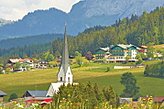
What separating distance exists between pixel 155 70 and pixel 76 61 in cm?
4178

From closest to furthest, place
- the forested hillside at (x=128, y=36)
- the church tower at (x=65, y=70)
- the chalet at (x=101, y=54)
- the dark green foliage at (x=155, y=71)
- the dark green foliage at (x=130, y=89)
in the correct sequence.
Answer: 1. the church tower at (x=65, y=70)
2. the dark green foliage at (x=130, y=89)
3. the dark green foliage at (x=155, y=71)
4. the chalet at (x=101, y=54)
5. the forested hillside at (x=128, y=36)

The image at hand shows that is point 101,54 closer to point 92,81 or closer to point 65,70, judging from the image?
point 92,81

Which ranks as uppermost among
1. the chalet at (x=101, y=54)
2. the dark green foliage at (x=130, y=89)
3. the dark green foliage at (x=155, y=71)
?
the chalet at (x=101, y=54)

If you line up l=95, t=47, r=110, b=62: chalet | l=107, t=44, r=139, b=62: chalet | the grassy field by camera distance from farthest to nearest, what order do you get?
l=107, t=44, r=139, b=62: chalet → l=95, t=47, r=110, b=62: chalet → the grassy field

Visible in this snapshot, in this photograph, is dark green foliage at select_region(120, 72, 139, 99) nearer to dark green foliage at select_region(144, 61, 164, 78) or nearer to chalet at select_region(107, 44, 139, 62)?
dark green foliage at select_region(144, 61, 164, 78)

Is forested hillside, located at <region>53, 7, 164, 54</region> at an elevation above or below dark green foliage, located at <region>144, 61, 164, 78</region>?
above

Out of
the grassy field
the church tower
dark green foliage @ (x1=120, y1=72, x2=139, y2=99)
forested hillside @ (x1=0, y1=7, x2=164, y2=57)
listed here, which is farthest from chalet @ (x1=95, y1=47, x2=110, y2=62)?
the church tower

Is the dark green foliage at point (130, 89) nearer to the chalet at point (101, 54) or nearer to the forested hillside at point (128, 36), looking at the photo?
the chalet at point (101, 54)

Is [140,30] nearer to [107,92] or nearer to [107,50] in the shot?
[107,50]

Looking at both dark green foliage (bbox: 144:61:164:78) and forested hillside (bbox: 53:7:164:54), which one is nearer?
dark green foliage (bbox: 144:61:164:78)

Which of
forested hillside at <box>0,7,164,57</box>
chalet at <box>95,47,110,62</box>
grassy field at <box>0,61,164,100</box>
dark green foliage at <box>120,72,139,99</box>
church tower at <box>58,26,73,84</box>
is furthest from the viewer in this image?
forested hillside at <box>0,7,164,57</box>

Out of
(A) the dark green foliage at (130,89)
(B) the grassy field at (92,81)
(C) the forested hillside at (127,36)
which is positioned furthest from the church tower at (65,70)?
(C) the forested hillside at (127,36)

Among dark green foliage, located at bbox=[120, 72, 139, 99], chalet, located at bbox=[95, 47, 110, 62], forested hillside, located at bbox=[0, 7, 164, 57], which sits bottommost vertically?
dark green foliage, located at bbox=[120, 72, 139, 99]

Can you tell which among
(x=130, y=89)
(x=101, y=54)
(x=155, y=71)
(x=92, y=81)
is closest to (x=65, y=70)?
(x=130, y=89)
